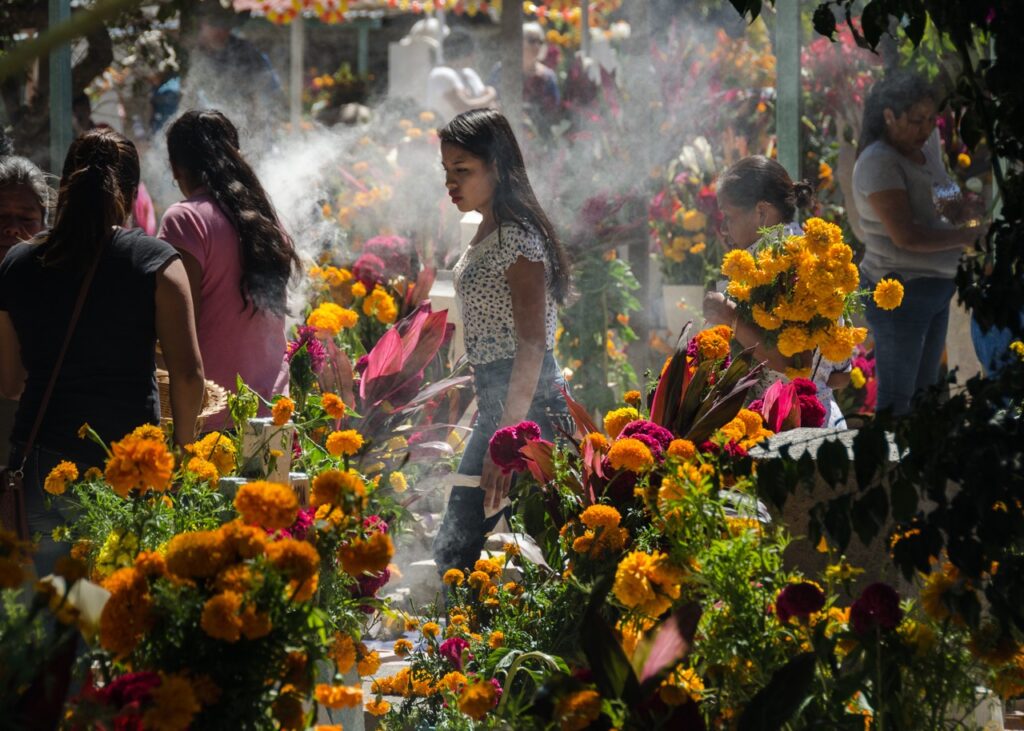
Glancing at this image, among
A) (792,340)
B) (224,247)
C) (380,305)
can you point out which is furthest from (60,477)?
(380,305)

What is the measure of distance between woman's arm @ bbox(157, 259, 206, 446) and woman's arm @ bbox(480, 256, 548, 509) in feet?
2.57

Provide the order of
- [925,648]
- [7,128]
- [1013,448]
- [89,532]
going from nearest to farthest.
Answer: [1013,448]
[925,648]
[89,532]
[7,128]

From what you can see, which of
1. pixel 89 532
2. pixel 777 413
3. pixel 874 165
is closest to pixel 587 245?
pixel 874 165

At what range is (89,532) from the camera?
2.37m

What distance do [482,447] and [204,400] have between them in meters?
0.84

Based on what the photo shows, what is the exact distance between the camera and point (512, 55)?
6.91 metres

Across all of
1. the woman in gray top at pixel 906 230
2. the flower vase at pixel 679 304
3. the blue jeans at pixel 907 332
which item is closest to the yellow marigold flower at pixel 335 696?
the woman in gray top at pixel 906 230

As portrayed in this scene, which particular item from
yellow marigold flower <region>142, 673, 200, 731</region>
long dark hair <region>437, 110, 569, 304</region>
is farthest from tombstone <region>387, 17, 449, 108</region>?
yellow marigold flower <region>142, 673, 200, 731</region>

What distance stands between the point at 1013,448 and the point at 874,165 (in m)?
3.32

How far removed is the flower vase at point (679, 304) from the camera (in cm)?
700

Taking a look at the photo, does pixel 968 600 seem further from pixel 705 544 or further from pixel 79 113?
pixel 79 113

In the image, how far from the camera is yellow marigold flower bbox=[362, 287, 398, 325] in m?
4.73

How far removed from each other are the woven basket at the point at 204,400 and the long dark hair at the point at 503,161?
897 mm

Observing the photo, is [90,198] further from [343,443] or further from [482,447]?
[482,447]
